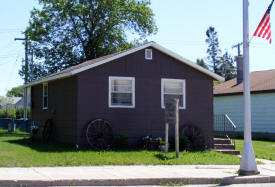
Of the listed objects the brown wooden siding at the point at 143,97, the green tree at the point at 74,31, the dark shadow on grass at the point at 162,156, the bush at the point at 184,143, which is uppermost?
the green tree at the point at 74,31

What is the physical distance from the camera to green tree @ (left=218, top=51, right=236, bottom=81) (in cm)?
6512

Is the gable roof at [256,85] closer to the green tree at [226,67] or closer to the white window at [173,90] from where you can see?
the white window at [173,90]

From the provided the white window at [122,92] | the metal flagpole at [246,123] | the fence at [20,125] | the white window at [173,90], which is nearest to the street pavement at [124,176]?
the metal flagpole at [246,123]

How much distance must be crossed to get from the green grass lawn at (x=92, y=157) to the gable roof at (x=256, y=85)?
442 inches

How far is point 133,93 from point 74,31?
2028 cm

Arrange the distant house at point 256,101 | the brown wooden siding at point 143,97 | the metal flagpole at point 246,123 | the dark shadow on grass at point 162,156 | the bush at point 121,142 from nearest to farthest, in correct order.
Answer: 1. the metal flagpole at point 246,123
2. the dark shadow on grass at point 162,156
3. the bush at point 121,142
4. the brown wooden siding at point 143,97
5. the distant house at point 256,101

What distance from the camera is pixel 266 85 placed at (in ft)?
85.2

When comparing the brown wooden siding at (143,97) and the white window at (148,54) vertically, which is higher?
the white window at (148,54)

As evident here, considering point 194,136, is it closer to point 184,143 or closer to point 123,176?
point 184,143

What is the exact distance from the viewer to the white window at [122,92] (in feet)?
54.2

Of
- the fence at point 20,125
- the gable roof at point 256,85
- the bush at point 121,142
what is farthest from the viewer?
the fence at point 20,125

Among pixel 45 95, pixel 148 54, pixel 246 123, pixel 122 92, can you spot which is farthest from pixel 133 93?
pixel 246 123

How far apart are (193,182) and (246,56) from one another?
12.8ft

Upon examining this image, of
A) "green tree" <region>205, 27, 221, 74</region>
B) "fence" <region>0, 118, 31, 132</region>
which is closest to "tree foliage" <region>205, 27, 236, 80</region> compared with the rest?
"green tree" <region>205, 27, 221, 74</region>
